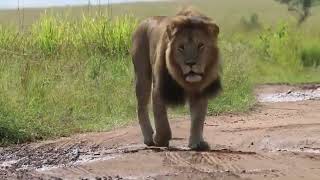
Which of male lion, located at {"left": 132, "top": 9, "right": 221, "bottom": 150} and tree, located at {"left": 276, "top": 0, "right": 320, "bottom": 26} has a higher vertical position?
male lion, located at {"left": 132, "top": 9, "right": 221, "bottom": 150}

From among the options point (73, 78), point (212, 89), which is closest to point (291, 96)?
point (73, 78)

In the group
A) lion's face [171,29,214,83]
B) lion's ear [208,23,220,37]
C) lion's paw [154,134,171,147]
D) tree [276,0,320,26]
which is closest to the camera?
lion's face [171,29,214,83]

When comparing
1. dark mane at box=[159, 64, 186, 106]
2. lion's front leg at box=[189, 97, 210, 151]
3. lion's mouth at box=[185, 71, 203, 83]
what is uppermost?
lion's mouth at box=[185, 71, 203, 83]

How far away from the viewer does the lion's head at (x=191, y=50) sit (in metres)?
7.09

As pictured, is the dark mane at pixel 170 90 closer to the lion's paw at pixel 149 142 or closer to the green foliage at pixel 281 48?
the lion's paw at pixel 149 142

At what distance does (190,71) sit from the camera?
7090mm

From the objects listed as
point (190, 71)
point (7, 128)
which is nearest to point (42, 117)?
point (7, 128)

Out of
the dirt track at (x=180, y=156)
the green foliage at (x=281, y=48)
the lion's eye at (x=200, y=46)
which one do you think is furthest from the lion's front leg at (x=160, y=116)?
the green foliage at (x=281, y=48)

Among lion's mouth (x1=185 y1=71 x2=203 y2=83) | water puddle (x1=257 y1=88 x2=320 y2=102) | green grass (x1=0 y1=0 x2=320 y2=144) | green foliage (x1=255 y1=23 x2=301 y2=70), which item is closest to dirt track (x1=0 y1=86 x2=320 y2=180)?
lion's mouth (x1=185 y1=71 x2=203 y2=83)

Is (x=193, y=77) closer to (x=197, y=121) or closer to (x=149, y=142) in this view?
(x=197, y=121)

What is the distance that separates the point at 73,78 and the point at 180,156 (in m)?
6.24

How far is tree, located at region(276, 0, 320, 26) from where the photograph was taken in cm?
4744

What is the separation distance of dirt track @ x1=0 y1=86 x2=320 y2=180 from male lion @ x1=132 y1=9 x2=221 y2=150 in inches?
11.9

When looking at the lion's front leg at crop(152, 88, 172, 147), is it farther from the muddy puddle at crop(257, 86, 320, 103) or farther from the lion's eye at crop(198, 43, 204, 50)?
the muddy puddle at crop(257, 86, 320, 103)
